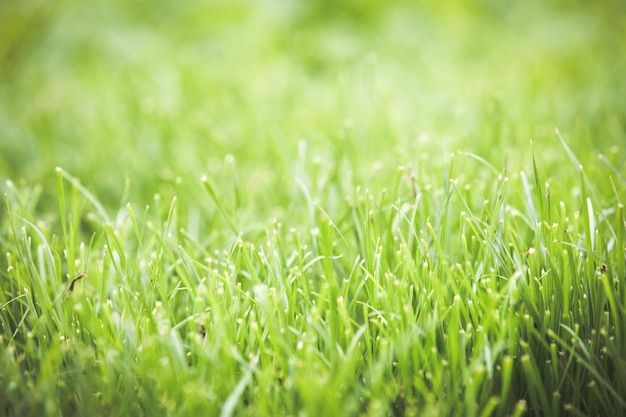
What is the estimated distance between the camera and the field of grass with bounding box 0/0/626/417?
2.62 ft

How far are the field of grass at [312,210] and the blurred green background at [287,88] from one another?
13 mm

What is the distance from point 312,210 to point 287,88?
3.94ft

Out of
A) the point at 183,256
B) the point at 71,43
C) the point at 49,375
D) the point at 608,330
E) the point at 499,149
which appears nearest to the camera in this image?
the point at 49,375

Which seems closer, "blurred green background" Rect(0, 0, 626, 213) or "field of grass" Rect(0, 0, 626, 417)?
"field of grass" Rect(0, 0, 626, 417)

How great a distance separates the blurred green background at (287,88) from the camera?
1595 mm

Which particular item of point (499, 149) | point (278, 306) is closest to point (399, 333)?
point (278, 306)

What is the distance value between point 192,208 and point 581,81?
1.68 metres

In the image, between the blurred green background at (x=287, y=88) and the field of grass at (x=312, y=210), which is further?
the blurred green background at (x=287, y=88)

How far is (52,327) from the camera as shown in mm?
887

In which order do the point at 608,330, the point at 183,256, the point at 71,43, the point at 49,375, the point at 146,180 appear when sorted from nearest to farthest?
1. the point at 49,375
2. the point at 608,330
3. the point at 183,256
4. the point at 146,180
5. the point at 71,43

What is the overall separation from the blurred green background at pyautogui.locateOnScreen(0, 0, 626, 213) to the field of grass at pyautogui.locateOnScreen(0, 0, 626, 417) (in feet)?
0.04

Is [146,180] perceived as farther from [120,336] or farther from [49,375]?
[49,375]

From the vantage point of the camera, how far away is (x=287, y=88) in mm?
2229

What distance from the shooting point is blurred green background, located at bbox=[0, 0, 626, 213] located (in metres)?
1.59
